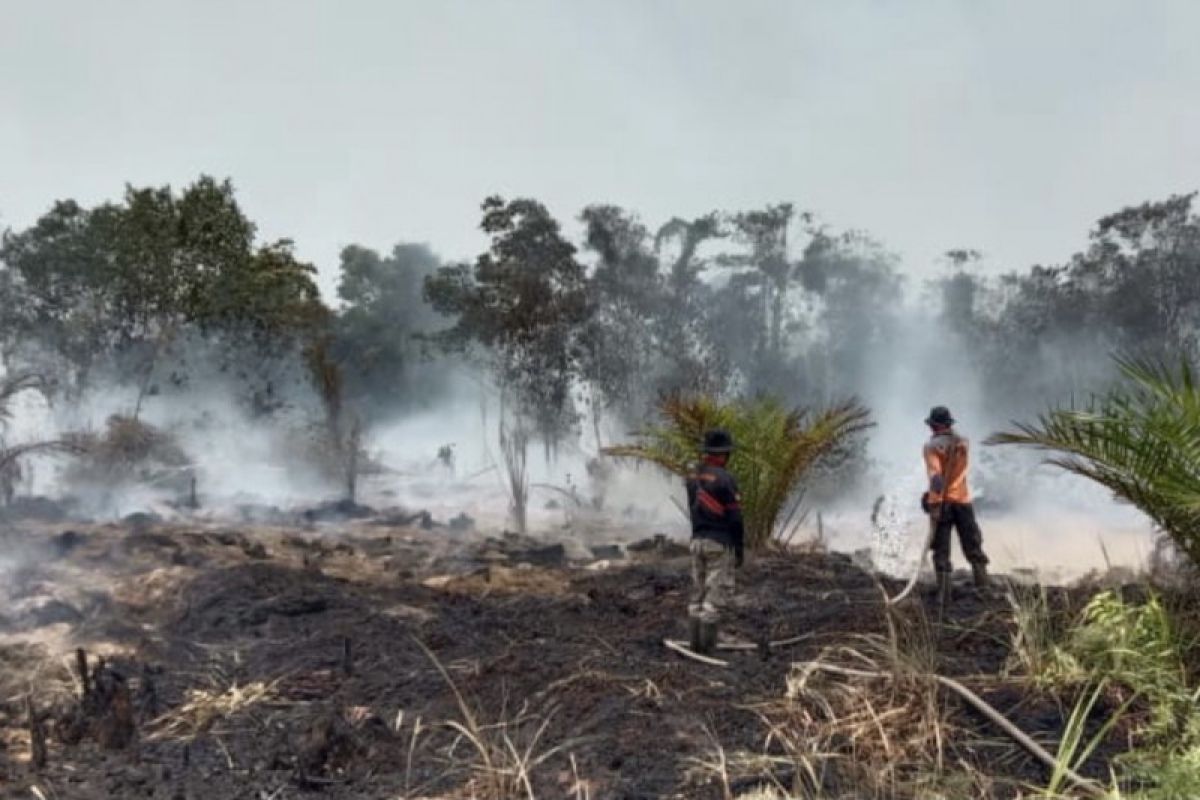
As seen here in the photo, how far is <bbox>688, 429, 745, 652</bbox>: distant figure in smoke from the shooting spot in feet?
24.4

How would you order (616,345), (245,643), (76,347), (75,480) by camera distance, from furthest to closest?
(616,345) < (76,347) < (75,480) < (245,643)

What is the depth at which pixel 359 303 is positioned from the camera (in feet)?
162

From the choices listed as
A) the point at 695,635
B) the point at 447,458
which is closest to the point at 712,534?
the point at 695,635

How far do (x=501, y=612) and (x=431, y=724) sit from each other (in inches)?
153

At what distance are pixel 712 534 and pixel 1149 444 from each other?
8.88 feet

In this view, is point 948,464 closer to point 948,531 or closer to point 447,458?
point 948,531

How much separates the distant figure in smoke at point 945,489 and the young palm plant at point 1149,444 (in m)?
2.74

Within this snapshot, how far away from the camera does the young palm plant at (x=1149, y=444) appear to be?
227 inches

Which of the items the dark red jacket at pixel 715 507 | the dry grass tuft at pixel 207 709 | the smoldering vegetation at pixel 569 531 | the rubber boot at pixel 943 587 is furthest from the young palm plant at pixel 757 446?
the dry grass tuft at pixel 207 709

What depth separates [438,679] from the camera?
24.6 feet

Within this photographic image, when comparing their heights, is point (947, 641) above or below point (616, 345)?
below

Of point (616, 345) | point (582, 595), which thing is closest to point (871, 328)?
point (616, 345)

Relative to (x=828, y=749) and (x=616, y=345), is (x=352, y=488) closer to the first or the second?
(x=616, y=345)

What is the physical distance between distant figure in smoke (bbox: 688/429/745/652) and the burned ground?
0.37 meters
